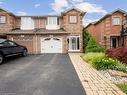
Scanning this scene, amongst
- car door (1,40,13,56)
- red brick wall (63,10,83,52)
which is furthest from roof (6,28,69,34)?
car door (1,40,13,56)

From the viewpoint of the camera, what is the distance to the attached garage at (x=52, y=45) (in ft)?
94.2

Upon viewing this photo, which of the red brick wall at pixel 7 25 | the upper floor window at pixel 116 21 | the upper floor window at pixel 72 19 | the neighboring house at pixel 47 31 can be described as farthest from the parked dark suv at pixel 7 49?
the upper floor window at pixel 116 21

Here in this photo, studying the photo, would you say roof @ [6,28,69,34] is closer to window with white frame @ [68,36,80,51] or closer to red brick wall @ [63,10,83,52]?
red brick wall @ [63,10,83,52]

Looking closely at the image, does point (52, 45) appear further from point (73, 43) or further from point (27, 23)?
point (27, 23)

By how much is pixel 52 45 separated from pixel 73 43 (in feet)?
9.10

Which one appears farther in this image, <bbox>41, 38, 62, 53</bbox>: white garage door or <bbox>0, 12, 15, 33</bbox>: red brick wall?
<bbox>0, 12, 15, 33</bbox>: red brick wall

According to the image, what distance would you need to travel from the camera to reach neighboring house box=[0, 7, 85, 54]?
93.2ft

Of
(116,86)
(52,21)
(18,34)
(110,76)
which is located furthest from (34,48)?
(116,86)

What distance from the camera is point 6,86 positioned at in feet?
29.1

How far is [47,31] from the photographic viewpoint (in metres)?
28.9

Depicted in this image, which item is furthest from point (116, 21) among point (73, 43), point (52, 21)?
point (52, 21)

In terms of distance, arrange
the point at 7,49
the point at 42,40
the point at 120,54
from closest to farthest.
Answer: the point at 120,54
the point at 7,49
the point at 42,40

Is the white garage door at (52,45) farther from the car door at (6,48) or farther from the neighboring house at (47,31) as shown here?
the car door at (6,48)

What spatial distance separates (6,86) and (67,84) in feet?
8.09
